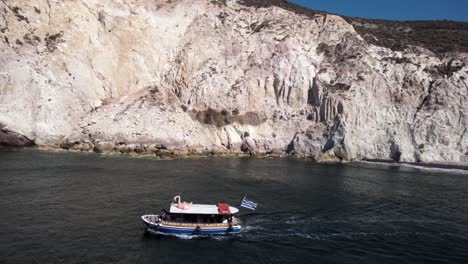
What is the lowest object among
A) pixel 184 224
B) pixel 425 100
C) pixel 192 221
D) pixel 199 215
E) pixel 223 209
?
pixel 184 224

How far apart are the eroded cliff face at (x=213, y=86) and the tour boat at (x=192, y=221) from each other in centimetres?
4091

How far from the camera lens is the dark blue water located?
29.5 meters

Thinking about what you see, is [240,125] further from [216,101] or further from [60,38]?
[60,38]

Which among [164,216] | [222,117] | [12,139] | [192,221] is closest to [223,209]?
[192,221]

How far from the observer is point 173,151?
7588 cm

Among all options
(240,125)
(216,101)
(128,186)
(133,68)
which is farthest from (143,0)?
(128,186)

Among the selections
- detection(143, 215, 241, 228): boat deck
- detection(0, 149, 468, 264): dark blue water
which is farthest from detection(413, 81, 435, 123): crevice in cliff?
detection(143, 215, 241, 228): boat deck

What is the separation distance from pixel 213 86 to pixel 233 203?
4790 centimetres

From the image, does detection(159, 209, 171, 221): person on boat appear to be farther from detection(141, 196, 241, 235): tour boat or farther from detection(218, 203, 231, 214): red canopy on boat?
detection(218, 203, 231, 214): red canopy on boat

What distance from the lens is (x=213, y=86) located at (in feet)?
287

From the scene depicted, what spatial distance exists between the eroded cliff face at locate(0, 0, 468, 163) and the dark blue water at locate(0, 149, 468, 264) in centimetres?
1194

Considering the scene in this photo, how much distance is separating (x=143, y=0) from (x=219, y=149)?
40.0 meters

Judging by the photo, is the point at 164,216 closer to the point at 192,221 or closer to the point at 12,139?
the point at 192,221

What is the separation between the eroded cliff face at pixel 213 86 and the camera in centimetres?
7500
